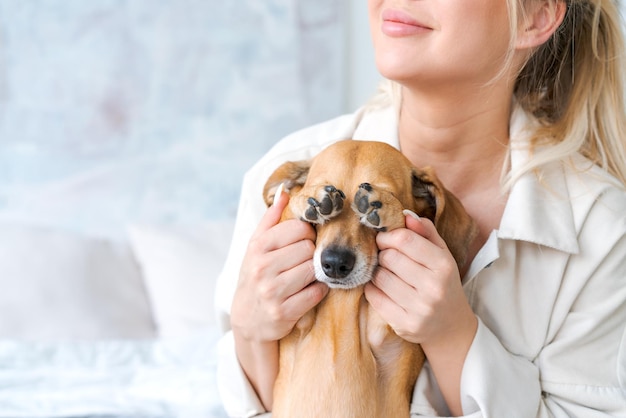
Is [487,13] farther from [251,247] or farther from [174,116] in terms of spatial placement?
[174,116]

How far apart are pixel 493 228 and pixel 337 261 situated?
498mm

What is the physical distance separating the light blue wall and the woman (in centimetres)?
152

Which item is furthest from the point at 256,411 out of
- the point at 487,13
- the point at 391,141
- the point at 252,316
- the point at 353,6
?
the point at 353,6

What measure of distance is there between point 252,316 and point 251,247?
121 mm

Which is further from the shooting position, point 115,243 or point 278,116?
point 278,116

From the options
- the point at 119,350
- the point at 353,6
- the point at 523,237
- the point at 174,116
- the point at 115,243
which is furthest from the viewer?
the point at 353,6

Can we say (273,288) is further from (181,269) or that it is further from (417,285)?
(181,269)

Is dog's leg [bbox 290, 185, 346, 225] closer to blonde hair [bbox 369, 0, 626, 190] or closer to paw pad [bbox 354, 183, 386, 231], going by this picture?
paw pad [bbox 354, 183, 386, 231]

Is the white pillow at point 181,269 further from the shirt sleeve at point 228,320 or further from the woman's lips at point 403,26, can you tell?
the woman's lips at point 403,26

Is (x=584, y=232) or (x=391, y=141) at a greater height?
(x=391, y=141)

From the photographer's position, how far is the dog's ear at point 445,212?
1307 millimetres

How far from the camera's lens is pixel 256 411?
1.50m

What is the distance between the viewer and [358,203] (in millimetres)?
1157

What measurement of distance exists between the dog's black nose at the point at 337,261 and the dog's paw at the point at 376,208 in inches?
2.3
